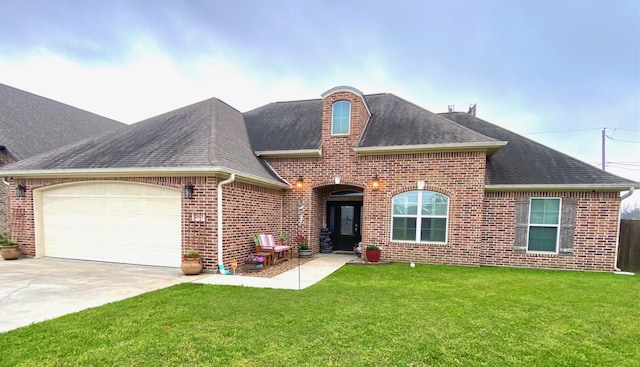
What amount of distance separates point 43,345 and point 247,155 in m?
7.13

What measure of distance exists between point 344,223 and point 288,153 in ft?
13.2

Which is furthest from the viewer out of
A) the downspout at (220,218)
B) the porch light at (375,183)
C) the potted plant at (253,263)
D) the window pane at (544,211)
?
the porch light at (375,183)

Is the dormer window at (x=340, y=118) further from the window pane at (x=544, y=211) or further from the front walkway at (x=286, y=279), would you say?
the window pane at (x=544, y=211)

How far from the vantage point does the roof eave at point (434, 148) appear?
27.6ft

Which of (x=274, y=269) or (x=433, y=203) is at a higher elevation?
(x=433, y=203)

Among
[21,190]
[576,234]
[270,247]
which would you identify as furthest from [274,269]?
[576,234]

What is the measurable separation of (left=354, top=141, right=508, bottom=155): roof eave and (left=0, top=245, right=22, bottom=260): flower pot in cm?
1083

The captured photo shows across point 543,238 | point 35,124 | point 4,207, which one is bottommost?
point 543,238

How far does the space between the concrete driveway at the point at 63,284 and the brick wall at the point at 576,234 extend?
8815 millimetres

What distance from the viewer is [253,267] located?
26.4ft

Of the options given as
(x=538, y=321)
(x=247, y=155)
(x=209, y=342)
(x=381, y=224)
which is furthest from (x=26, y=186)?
(x=538, y=321)

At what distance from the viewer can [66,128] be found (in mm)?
15477

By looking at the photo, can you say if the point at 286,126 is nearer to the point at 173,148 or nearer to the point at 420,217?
the point at 173,148

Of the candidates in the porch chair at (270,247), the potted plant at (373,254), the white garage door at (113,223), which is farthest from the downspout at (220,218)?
the potted plant at (373,254)
